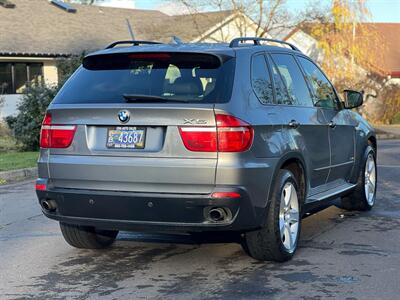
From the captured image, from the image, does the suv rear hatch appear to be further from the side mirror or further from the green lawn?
the green lawn

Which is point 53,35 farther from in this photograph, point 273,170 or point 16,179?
point 273,170

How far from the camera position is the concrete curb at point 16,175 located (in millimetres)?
11625

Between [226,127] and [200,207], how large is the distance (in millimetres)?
648

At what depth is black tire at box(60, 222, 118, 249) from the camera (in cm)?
618

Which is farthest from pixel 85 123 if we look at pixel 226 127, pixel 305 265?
pixel 305 265

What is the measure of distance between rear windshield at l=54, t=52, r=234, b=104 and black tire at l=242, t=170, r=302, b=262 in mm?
958

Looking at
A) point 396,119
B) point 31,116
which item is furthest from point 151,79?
point 396,119

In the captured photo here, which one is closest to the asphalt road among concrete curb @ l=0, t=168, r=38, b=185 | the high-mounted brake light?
the high-mounted brake light

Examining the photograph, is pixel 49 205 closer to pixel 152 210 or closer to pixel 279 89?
pixel 152 210

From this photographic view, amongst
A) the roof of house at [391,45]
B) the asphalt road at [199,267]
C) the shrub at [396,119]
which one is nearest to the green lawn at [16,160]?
the asphalt road at [199,267]

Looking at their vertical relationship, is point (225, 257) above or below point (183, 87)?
below

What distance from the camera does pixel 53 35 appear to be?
1099 inches

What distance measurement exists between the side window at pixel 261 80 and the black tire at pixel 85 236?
80.2 inches

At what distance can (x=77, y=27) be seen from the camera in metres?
30.0
